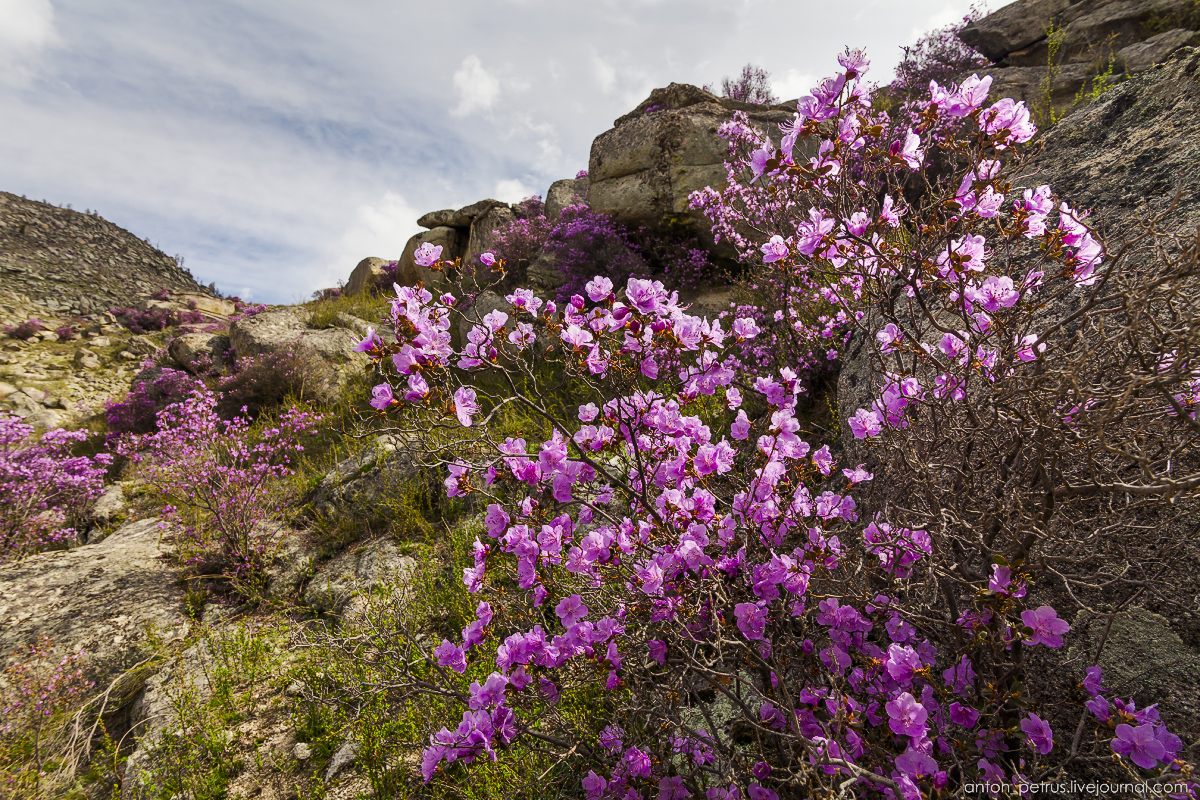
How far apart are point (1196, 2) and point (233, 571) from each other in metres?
15.2

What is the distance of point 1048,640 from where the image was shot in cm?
131

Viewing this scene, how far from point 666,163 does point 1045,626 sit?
820cm

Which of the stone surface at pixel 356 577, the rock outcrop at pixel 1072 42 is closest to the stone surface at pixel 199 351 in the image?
the stone surface at pixel 356 577

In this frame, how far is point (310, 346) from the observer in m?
8.59

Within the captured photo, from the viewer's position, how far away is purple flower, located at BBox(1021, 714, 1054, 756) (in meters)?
1.36

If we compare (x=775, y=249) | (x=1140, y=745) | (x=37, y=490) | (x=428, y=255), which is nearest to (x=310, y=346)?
(x=37, y=490)

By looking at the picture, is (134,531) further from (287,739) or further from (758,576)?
(758,576)

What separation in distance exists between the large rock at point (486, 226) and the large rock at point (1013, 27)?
10679 mm

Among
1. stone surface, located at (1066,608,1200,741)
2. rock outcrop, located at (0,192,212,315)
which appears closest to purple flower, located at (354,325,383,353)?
stone surface, located at (1066,608,1200,741)

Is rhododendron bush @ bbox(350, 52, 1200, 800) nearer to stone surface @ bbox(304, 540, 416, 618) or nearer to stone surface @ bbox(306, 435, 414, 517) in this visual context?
stone surface @ bbox(304, 540, 416, 618)

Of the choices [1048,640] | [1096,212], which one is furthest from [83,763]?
[1096,212]

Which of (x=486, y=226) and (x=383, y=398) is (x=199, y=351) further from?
(x=383, y=398)

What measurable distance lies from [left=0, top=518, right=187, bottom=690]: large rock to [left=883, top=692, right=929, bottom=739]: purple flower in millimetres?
5353

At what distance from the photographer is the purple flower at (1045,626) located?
130cm
